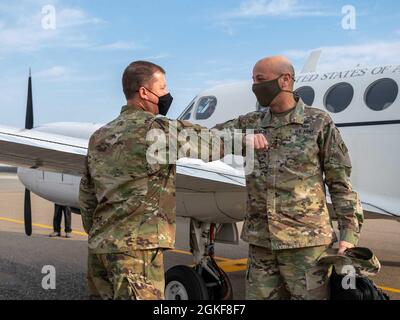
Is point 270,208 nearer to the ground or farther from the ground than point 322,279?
farther from the ground

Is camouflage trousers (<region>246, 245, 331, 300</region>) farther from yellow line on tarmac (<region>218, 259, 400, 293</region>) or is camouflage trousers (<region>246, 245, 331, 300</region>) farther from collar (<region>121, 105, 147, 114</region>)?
yellow line on tarmac (<region>218, 259, 400, 293</region>)

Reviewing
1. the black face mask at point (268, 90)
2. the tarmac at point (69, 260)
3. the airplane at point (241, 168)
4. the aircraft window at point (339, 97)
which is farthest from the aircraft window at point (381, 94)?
the black face mask at point (268, 90)

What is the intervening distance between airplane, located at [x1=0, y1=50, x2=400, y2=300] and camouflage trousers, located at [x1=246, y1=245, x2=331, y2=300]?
5.83 ft

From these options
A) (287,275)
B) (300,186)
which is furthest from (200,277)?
(300,186)

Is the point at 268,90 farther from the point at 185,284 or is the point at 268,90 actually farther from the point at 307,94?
the point at 307,94

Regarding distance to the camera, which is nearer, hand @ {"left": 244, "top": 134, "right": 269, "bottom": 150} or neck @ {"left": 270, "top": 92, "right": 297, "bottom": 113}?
hand @ {"left": 244, "top": 134, "right": 269, "bottom": 150}

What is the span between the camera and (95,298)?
313 centimetres

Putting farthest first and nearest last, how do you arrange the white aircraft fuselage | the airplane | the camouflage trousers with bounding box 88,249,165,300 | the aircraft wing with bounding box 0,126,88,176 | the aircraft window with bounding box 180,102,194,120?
the aircraft window with bounding box 180,102,194,120, the white aircraft fuselage, the airplane, the aircraft wing with bounding box 0,126,88,176, the camouflage trousers with bounding box 88,249,165,300

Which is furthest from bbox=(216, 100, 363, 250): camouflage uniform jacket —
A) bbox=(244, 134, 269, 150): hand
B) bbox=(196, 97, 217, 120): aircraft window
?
bbox=(196, 97, 217, 120): aircraft window

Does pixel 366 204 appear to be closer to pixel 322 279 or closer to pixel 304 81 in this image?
pixel 304 81

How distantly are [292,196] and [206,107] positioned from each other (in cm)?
495

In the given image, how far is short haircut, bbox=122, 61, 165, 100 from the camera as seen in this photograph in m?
3.07
